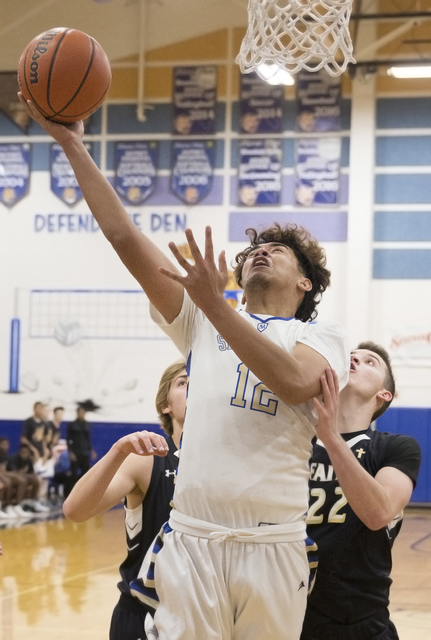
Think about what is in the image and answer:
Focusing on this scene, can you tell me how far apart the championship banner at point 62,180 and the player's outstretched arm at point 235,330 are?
36.9ft

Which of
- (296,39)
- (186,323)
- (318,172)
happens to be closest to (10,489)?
(318,172)

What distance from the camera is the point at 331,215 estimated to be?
12242 millimetres

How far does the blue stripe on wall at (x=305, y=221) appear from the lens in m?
12.2

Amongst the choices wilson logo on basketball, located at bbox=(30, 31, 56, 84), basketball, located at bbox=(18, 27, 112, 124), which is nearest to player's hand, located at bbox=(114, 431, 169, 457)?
basketball, located at bbox=(18, 27, 112, 124)

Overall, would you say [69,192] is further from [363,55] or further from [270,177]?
[363,55]

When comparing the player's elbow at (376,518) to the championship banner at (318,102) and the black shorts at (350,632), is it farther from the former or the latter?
the championship banner at (318,102)

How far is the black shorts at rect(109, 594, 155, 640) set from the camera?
275cm

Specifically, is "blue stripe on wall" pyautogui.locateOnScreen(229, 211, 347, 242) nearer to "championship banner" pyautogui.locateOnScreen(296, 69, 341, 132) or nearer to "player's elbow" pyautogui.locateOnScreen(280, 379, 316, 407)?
"championship banner" pyautogui.locateOnScreen(296, 69, 341, 132)

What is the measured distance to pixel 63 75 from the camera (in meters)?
2.64

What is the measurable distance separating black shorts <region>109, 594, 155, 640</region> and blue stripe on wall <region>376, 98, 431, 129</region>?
10.5 meters

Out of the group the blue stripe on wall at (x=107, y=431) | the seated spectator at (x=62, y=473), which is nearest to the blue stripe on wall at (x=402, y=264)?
the blue stripe on wall at (x=107, y=431)

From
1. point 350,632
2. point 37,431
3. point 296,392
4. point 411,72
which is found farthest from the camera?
point 37,431

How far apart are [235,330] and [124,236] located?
17.2 inches

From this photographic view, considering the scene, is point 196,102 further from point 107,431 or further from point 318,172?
point 107,431
